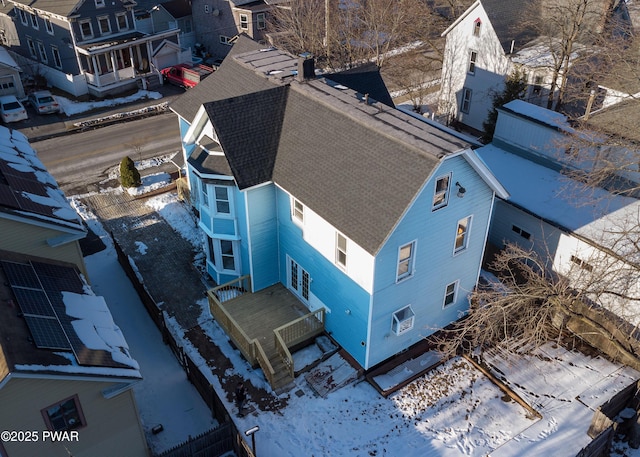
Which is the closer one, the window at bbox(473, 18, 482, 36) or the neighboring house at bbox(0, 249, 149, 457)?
the neighboring house at bbox(0, 249, 149, 457)

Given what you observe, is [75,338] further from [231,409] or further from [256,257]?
[256,257]

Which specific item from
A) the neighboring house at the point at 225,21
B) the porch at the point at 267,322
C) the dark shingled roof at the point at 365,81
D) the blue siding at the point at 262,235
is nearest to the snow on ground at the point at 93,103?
the neighboring house at the point at 225,21

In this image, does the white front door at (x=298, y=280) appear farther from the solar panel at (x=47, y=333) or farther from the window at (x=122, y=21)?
the window at (x=122, y=21)

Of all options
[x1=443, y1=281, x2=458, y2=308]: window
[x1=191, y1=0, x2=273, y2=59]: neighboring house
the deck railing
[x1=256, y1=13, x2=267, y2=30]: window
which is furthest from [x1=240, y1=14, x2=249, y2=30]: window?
[x1=443, y1=281, x2=458, y2=308]: window

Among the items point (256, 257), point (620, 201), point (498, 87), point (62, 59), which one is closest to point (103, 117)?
point (62, 59)

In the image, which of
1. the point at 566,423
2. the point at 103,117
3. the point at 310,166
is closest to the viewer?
the point at 566,423

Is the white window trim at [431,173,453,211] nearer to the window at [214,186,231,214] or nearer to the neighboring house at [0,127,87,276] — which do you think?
the window at [214,186,231,214]
